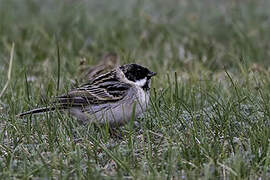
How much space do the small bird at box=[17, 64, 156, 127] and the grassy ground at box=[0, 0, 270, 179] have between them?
0.39 feet

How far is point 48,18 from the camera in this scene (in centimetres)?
1063

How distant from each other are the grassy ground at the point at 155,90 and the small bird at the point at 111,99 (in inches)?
4.7

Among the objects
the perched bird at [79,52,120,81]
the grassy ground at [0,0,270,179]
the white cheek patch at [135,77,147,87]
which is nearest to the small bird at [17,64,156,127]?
the white cheek patch at [135,77,147,87]

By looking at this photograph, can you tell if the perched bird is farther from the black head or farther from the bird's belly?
the bird's belly

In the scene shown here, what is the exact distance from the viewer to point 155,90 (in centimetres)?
585

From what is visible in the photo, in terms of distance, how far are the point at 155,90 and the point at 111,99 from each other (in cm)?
47

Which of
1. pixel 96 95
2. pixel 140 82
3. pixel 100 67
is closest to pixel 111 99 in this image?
pixel 96 95

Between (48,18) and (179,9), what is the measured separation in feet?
8.76

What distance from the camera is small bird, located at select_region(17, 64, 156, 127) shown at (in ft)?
18.1

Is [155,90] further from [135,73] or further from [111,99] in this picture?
[111,99]

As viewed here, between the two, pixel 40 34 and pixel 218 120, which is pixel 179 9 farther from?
pixel 218 120

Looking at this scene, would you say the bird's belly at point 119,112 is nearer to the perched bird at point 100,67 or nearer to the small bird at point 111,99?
the small bird at point 111,99

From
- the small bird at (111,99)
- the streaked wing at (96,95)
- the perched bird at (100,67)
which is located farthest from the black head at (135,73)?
the perched bird at (100,67)

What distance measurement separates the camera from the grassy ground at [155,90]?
4.21 m
